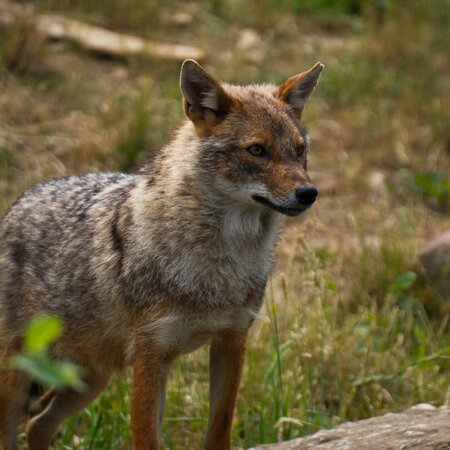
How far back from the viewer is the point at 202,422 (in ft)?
18.2

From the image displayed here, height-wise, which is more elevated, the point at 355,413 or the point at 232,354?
the point at 232,354

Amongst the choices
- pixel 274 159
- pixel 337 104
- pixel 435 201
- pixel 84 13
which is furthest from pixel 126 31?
pixel 274 159

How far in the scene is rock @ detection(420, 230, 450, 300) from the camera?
25.1 ft

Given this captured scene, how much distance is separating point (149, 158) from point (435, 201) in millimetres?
5073

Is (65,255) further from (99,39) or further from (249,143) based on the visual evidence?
(99,39)

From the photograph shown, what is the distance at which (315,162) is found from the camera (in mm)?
10055

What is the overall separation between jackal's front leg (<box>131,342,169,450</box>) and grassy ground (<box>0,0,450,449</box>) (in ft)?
2.10

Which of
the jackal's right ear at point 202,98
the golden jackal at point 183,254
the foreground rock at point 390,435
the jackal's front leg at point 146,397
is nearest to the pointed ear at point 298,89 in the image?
the golden jackal at point 183,254

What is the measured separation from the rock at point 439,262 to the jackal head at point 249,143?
3.15 m

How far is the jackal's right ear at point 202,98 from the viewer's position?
4.73 meters

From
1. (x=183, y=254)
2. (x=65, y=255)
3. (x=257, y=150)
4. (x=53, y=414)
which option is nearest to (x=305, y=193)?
(x=257, y=150)

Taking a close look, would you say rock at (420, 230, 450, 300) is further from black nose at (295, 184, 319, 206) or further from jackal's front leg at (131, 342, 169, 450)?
jackal's front leg at (131, 342, 169, 450)

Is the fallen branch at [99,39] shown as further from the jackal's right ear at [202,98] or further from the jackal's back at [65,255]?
the jackal's right ear at [202,98]

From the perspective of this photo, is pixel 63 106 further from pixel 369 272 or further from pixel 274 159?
pixel 274 159
